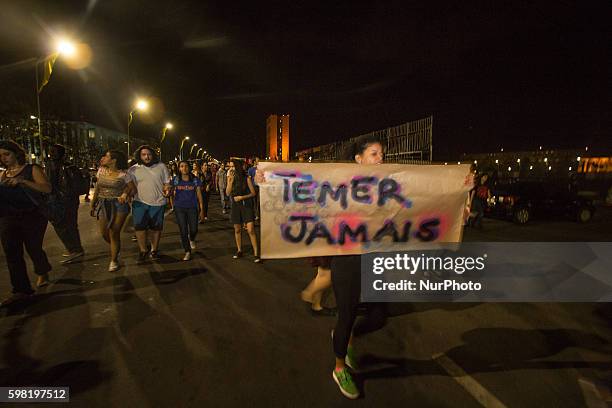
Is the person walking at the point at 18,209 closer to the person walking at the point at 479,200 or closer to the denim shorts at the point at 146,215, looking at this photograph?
the denim shorts at the point at 146,215

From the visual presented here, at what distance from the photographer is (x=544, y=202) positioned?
12281 mm

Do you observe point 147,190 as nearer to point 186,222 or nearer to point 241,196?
point 186,222

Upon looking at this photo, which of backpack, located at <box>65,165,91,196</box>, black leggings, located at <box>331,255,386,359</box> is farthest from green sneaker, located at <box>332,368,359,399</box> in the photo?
backpack, located at <box>65,165,91,196</box>

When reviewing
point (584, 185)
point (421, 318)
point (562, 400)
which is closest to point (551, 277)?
point (421, 318)

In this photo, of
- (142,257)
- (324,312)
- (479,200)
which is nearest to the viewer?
(324,312)

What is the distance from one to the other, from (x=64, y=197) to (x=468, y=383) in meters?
6.75

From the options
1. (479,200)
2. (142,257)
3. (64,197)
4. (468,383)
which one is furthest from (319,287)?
(479,200)

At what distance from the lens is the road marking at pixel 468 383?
2.64 m

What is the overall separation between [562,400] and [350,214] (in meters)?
2.01

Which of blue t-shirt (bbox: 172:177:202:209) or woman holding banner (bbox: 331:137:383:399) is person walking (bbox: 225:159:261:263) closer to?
blue t-shirt (bbox: 172:177:202:209)

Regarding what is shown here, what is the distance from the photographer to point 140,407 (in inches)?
101

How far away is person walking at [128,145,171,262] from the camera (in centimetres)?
614

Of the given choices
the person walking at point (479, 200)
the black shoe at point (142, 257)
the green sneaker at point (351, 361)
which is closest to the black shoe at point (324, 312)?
the green sneaker at point (351, 361)

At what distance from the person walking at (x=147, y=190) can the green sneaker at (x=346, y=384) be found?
455 centimetres
